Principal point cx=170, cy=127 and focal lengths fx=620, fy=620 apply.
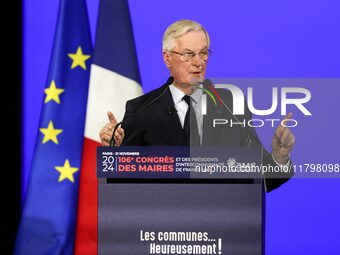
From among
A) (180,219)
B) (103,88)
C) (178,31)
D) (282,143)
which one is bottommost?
(180,219)

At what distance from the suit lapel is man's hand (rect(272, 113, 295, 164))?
963mm

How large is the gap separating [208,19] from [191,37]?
2.07 feet

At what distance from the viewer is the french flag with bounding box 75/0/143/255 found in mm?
3814

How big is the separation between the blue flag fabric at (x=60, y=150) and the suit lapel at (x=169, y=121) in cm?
62

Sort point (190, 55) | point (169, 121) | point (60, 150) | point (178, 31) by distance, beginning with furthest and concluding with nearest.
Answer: point (60, 150)
point (178, 31)
point (190, 55)
point (169, 121)

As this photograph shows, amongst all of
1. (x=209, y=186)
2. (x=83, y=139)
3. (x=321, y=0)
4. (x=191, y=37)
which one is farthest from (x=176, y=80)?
(x=209, y=186)

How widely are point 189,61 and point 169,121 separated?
15.5 inches

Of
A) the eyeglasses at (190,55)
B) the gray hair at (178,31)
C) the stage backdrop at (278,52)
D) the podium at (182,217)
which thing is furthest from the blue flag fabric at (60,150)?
the podium at (182,217)

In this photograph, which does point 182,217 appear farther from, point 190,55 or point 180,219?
point 190,55

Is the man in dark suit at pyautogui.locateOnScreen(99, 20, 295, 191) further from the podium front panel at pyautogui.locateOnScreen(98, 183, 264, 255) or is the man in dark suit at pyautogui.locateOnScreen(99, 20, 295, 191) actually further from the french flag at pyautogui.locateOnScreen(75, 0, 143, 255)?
the podium front panel at pyautogui.locateOnScreen(98, 183, 264, 255)

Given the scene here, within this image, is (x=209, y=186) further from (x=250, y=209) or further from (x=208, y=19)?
(x=208, y=19)

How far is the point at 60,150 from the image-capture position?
3.85 m

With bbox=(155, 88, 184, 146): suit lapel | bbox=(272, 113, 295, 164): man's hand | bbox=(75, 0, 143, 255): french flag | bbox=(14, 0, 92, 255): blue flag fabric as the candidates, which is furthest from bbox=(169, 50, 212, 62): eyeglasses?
bbox=(272, 113, 295, 164): man's hand

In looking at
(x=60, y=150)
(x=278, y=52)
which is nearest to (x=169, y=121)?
(x=60, y=150)
